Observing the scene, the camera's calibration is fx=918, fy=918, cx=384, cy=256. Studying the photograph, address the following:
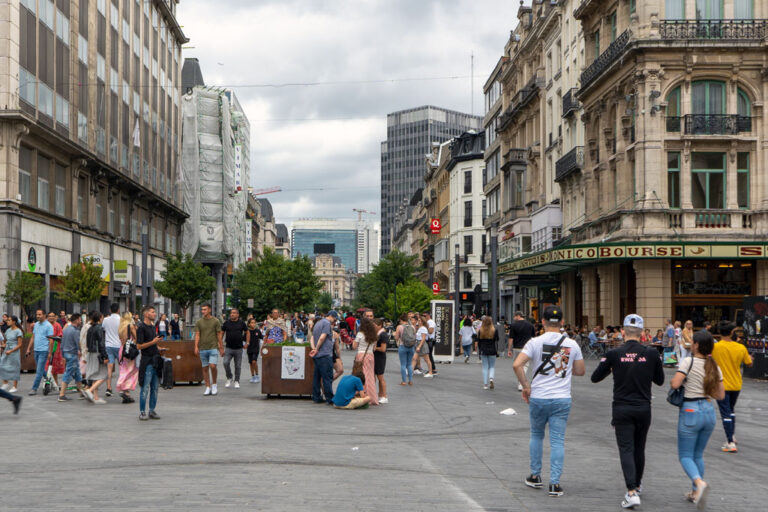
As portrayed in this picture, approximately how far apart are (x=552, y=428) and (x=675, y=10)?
95.3 ft

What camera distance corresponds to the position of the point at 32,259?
117 ft

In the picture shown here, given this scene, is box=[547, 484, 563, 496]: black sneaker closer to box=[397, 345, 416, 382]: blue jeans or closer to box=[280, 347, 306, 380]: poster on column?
box=[280, 347, 306, 380]: poster on column

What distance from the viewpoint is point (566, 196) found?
4538 centimetres

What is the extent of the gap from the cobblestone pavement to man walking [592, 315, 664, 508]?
47 cm

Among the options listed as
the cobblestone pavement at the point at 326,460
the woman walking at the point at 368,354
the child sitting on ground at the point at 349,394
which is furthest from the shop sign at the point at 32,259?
the child sitting on ground at the point at 349,394

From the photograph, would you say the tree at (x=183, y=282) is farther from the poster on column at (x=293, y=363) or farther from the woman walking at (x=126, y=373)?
the woman walking at (x=126, y=373)

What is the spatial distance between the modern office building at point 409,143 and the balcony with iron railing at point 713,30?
445ft

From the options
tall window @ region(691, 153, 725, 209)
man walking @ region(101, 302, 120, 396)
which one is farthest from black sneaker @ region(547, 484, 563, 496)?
tall window @ region(691, 153, 725, 209)

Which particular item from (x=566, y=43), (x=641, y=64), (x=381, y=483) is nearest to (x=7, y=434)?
(x=381, y=483)

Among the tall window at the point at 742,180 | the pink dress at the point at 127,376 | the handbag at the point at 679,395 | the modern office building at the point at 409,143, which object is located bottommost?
the pink dress at the point at 127,376

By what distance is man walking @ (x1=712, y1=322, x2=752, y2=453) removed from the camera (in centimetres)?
1159

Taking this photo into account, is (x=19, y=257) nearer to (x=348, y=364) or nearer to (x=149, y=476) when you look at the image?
(x=348, y=364)

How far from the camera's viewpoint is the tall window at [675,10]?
1331 inches

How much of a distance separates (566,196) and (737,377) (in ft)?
112
